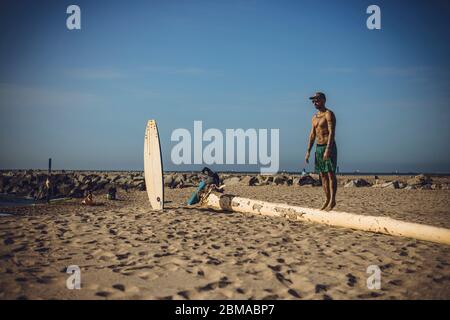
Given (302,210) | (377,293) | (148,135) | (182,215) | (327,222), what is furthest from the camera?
(148,135)

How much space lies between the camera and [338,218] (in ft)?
20.2

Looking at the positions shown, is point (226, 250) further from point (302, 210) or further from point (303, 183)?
point (303, 183)

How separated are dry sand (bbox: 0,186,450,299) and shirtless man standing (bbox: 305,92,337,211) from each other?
3.16 feet

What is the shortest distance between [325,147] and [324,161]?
0.31 meters

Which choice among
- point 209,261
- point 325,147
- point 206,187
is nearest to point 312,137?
point 325,147

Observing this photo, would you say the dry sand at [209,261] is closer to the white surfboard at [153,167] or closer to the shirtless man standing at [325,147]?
the shirtless man standing at [325,147]

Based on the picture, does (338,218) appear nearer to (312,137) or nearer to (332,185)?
(332,185)

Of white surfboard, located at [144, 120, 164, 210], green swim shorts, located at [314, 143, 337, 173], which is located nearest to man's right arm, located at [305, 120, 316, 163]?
green swim shorts, located at [314, 143, 337, 173]

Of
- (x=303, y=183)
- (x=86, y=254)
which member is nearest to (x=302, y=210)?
(x=86, y=254)

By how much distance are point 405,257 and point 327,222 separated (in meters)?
2.09

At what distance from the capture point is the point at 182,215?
7211 mm

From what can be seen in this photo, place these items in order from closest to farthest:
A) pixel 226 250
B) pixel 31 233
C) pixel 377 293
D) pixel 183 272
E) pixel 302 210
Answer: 1. pixel 377 293
2. pixel 183 272
3. pixel 226 250
4. pixel 31 233
5. pixel 302 210

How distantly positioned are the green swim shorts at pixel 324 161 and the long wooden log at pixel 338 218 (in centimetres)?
90

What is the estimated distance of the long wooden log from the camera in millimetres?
4988
